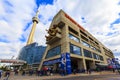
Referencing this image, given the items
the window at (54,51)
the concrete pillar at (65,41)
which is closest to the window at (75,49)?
the concrete pillar at (65,41)

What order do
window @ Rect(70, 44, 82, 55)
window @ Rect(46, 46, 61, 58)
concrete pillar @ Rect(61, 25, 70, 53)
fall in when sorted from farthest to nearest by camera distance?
window @ Rect(46, 46, 61, 58)
window @ Rect(70, 44, 82, 55)
concrete pillar @ Rect(61, 25, 70, 53)

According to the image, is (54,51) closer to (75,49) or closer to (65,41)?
(65,41)

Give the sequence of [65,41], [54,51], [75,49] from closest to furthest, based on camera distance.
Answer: [65,41] < [75,49] < [54,51]

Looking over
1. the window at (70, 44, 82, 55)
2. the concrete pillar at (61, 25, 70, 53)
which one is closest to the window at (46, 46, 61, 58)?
the concrete pillar at (61, 25, 70, 53)

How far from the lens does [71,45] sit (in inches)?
1738

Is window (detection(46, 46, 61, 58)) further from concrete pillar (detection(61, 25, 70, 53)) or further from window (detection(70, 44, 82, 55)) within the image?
window (detection(70, 44, 82, 55))

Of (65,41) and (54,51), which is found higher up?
(65,41)

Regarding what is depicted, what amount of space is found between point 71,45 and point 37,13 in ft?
284

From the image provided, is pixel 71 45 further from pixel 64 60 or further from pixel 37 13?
pixel 37 13

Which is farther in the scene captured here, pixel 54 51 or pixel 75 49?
pixel 54 51

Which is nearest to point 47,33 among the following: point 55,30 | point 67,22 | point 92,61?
point 55,30

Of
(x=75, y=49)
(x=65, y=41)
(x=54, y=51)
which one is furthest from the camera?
(x=54, y=51)

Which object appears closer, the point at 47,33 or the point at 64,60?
the point at 64,60

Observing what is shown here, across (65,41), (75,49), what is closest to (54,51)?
(65,41)
